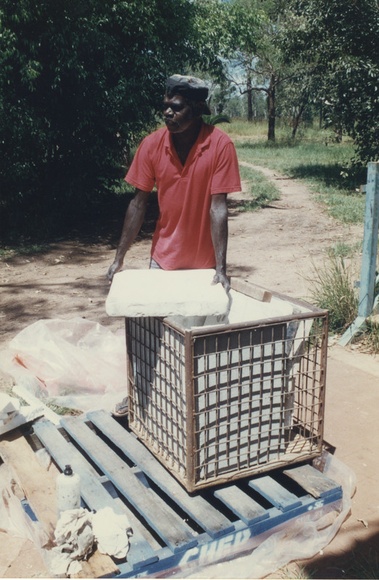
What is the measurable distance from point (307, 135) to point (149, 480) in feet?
110

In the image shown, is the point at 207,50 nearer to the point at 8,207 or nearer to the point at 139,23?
the point at 139,23

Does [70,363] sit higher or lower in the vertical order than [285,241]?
higher

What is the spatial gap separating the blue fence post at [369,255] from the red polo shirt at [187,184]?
2.07 metres

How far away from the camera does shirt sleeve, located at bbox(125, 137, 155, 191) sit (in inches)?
133

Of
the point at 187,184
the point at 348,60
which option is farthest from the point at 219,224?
the point at 348,60

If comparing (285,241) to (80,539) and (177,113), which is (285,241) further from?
(80,539)

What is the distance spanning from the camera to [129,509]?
9.36 ft

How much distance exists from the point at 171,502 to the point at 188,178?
5.55 ft

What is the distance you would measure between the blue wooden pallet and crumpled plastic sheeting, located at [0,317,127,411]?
74 cm

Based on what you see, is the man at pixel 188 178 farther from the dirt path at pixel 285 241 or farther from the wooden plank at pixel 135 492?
the dirt path at pixel 285 241

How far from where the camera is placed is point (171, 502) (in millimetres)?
3125

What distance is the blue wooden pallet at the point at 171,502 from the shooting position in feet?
8.04

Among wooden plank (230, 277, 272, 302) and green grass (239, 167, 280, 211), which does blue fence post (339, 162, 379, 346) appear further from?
green grass (239, 167, 280, 211)

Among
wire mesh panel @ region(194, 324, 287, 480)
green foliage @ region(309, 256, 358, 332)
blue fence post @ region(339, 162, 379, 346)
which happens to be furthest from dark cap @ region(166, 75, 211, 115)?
green foliage @ region(309, 256, 358, 332)
